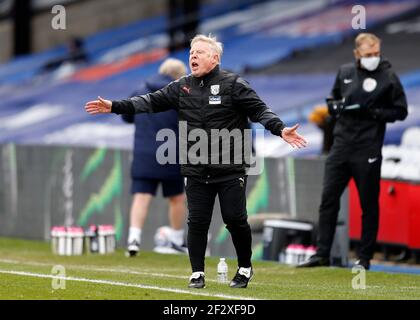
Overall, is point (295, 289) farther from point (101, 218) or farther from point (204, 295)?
point (101, 218)

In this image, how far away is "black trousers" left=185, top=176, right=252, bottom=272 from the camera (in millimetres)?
9898

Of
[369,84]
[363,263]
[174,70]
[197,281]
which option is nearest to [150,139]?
[174,70]

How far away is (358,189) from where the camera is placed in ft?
40.9

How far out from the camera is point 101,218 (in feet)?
53.1

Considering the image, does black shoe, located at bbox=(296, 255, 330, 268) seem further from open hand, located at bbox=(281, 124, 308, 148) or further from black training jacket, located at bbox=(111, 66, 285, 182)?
open hand, located at bbox=(281, 124, 308, 148)

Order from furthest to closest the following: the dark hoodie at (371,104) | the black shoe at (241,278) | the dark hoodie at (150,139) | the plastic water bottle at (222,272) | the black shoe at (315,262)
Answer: the dark hoodie at (150,139), the black shoe at (315,262), the dark hoodie at (371,104), the plastic water bottle at (222,272), the black shoe at (241,278)

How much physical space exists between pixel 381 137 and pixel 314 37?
13246 mm

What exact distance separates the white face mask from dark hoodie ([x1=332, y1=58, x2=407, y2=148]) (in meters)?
0.04

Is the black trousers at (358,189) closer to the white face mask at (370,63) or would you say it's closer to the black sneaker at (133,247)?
the white face mask at (370,63)

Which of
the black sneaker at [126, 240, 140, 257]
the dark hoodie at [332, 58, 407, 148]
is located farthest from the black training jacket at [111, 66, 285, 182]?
the black sneaker at [126, 240, 140, 257]

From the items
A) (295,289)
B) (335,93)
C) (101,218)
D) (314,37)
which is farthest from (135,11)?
(295,289)

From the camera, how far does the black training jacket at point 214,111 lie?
984 cm

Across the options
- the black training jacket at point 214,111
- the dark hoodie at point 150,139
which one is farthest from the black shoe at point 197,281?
the dark hoodie at point 150,139

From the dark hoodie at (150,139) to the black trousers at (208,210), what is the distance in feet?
12.7
